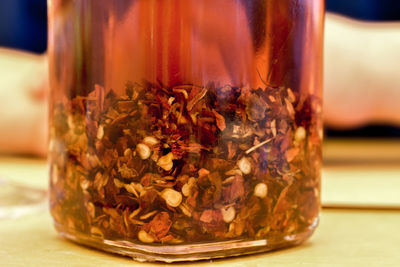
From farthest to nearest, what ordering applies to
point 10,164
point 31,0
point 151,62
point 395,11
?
point 395,11 < point 31,0 < point 10,164 < point 151,62

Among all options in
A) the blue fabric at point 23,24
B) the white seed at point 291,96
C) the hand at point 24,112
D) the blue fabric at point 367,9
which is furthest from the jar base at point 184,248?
the blue fabric at point 367,9

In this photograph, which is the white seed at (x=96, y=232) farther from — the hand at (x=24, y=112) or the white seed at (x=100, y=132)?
the hand at (x=24, y=112)

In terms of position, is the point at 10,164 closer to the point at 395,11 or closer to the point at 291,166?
the point at 291,166

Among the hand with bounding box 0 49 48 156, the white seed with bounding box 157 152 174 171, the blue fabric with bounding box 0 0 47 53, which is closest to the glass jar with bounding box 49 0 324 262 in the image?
the white seed with bounding box 157 152 174 171

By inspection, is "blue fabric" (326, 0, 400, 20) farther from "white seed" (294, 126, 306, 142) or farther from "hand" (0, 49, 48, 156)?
"white seed" (294, 126, 306, 142)

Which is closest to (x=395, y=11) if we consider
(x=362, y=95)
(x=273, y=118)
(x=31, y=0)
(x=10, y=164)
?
(x=362, y=95)
